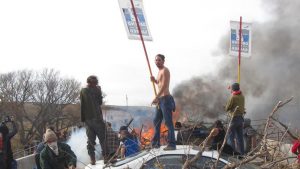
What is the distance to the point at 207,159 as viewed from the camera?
22.8 ft

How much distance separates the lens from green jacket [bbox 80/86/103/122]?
33.3ft

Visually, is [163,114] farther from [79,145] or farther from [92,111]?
[79,145]

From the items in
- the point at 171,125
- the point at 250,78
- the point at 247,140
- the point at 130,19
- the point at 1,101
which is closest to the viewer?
the point at 171,125

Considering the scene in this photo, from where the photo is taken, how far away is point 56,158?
320 inches

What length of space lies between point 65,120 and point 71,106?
116 inches

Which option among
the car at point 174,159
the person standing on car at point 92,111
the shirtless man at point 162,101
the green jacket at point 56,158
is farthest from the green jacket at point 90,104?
the car at point 174,159

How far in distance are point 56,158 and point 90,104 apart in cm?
218

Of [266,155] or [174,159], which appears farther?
[174,159]

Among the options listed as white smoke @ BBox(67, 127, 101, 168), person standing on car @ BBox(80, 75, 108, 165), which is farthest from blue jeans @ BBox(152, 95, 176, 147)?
white smoke @ BBox(67, 127, 101, 168)

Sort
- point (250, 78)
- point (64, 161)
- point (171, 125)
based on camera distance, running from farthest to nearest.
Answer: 1. point (250, 78)
2. point (171, 125)
3. point (64, 161)

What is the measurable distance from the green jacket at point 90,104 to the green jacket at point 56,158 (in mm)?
A: 1994

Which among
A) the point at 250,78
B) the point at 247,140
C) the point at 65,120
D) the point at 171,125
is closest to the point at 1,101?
the point at 65,120

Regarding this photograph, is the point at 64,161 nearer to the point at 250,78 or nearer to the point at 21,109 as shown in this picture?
the point at 250,78

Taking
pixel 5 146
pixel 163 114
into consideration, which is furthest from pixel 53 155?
pixel 5 146
